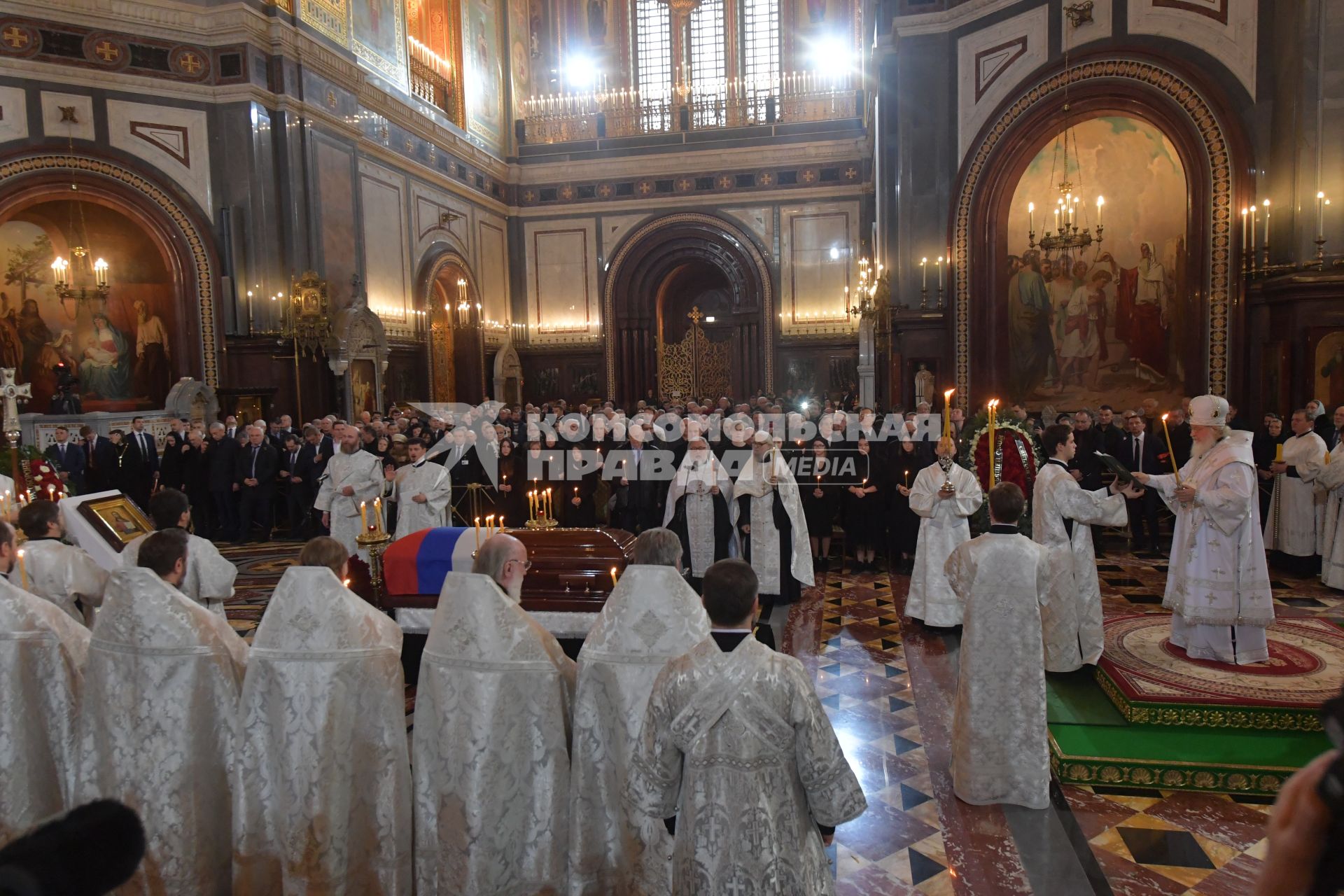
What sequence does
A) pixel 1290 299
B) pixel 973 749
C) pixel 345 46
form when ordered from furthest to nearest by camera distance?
pixel 345 46, pixel 1290 299, pixel 973 749

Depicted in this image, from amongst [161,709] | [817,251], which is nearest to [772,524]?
[161,709]

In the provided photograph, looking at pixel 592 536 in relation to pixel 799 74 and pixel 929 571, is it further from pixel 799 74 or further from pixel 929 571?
pixel 799 74

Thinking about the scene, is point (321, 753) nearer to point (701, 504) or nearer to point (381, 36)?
point (701, 504)

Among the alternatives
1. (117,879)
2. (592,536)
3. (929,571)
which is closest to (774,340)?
(929,571)

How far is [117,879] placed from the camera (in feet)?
4.17

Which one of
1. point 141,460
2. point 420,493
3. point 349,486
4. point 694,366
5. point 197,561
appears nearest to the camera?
point 197,561

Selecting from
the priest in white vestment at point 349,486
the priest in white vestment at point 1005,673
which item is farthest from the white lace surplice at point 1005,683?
the priest in white vestment at point 349,486

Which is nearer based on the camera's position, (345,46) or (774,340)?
(345,46)

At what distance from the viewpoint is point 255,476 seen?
1191 cm

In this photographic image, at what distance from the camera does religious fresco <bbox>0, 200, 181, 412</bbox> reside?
13406mm

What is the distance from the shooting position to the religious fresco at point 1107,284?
480 inches

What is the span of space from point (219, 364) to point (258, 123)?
4.02 m

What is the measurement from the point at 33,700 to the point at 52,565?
3.36 feet

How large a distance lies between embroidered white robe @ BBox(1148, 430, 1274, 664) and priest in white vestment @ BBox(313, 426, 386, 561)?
7.08 metres
